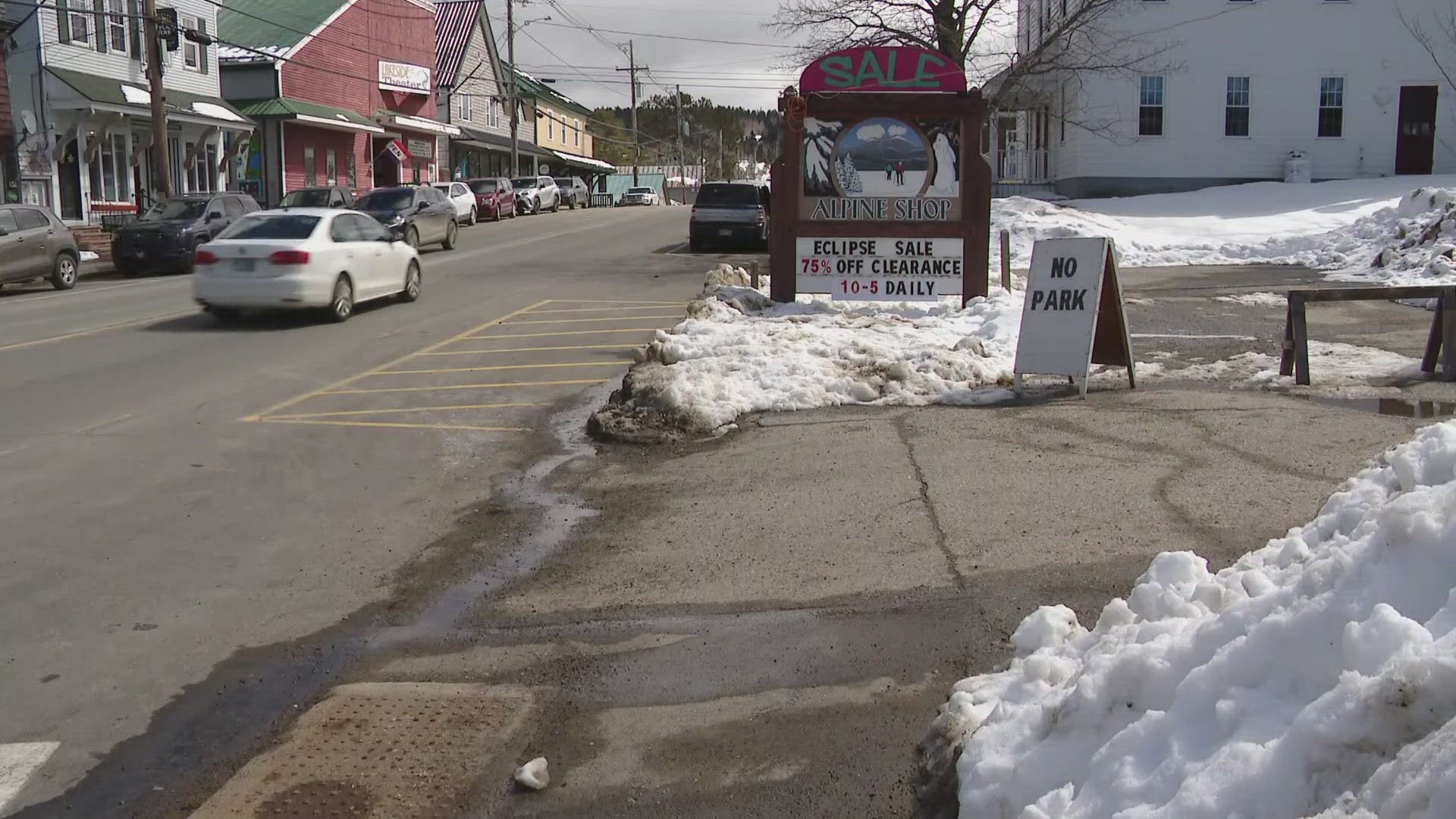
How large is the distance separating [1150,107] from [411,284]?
24.7m

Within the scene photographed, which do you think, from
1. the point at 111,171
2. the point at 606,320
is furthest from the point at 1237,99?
the point at 111,171

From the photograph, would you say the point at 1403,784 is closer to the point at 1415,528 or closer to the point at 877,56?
the point at 1415,528

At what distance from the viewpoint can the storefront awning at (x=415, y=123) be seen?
50.4 meters

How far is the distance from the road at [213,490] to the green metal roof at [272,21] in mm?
29167

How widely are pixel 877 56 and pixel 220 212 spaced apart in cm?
1765

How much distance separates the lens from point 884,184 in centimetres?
1545

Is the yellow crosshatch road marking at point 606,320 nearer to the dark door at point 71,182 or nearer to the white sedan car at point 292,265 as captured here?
the white sedan car at point 292,265

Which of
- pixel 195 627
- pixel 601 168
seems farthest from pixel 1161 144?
pixel 601 168

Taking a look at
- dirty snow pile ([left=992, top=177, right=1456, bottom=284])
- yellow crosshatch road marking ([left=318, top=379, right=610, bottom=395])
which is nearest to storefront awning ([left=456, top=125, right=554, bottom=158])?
dirty snow pile ([left=992, top=177, right=1456, bottom=284])

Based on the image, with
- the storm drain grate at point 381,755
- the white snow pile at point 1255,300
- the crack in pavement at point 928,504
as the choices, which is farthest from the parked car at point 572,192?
the storm drain grate at point 381,755

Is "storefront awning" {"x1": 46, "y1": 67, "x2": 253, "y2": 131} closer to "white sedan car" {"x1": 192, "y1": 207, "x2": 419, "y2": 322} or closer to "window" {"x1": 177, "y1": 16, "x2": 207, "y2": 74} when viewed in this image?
"window" {"x1": 177, "y1": 16, "x2": 207, "y2": 74}

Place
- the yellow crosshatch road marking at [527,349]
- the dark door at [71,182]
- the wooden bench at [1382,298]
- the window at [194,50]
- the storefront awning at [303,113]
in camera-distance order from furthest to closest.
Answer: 1. the storefront awning at [303,113]
2. the window at [194,50]
3. the dark door at [71,182]
4. the yellow crosshatch road marking at [527,349]
5. the wooden bench at [1382,298]

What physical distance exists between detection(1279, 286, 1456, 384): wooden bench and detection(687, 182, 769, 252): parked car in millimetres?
20187

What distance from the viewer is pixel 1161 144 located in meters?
36.8
